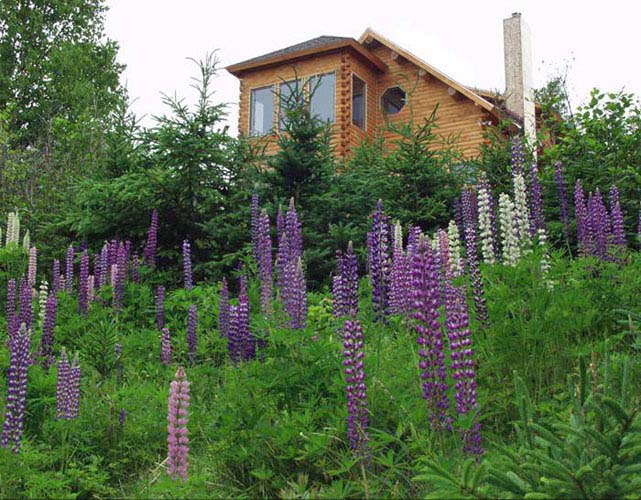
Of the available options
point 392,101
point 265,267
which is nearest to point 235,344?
point 265,267

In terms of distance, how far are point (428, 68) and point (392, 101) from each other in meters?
2.39

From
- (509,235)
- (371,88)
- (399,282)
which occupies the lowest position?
(399,282)

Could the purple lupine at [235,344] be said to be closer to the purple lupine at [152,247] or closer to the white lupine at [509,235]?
the white lupine at [509,235]

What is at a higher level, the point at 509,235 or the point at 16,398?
the point at 509,235

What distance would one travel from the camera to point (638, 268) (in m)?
5.59

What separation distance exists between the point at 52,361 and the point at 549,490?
439cm

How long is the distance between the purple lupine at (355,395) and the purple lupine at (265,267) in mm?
2236

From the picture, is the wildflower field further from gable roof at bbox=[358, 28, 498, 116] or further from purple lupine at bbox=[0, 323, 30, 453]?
gable roof at bbox=[358, 28, 498, 116]

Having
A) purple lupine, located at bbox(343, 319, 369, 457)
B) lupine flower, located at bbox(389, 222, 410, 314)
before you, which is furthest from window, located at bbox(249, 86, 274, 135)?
purple lupine, located at bbox(343, 319, 369, 457)

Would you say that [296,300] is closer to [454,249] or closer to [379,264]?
[379,264]

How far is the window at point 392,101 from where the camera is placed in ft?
73.0

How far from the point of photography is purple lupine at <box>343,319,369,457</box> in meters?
3.25

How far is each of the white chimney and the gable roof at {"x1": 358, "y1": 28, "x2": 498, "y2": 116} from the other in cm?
108

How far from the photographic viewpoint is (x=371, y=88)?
2180 centimetres
